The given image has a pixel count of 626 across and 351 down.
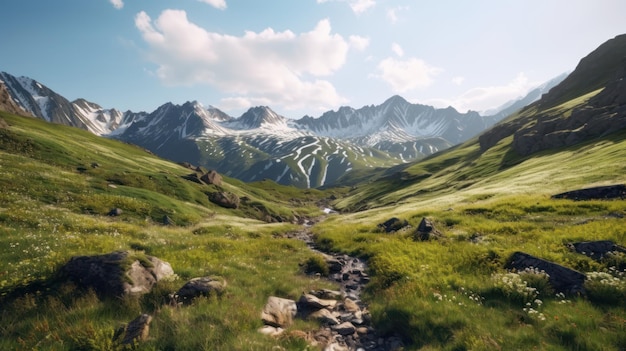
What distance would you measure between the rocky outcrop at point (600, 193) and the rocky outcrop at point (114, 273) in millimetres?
37078

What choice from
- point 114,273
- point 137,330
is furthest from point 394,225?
point 137,330

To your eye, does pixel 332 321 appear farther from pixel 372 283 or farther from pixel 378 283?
pixel 372 283

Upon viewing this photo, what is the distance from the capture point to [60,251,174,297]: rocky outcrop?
11.0 m

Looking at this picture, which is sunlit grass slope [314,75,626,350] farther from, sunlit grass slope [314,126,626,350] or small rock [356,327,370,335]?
small rock [356,327,370,335]

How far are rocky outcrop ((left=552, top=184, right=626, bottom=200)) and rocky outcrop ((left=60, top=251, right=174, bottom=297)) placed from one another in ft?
122

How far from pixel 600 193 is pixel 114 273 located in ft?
128


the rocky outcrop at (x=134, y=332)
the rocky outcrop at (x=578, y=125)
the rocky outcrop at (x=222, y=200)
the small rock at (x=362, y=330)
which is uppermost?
the rocky outcrop at (x=578, y=125)

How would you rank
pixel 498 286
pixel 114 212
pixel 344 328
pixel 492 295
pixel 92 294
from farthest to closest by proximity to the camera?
pixel 114 212, pixel 498 286, pixel 492 295, pixel 344 328, pixel 92 294

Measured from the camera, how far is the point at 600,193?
29062 millimetres

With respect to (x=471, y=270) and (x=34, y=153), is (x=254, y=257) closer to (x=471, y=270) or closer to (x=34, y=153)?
(x=471, y=270)

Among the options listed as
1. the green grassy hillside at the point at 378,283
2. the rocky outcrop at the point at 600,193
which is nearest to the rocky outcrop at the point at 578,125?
the green grassy hillside at the point at 378,283

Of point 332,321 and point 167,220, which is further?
point 167,220

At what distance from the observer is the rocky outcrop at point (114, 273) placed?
36.2 ft

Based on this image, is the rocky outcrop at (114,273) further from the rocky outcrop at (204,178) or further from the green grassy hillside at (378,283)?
the rocky outcrop at (204,178)
